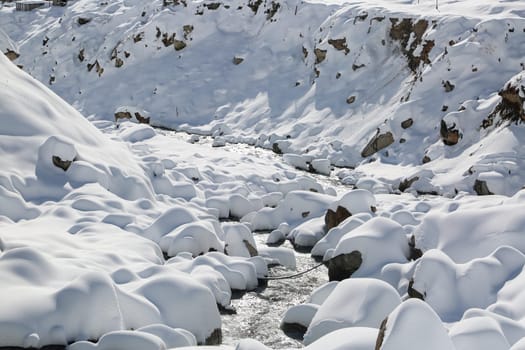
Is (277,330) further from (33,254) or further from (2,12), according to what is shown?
(2,12)

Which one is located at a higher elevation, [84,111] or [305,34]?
[305,34]

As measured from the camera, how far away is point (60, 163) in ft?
34.3

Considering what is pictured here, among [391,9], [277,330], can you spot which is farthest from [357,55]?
[277,330]

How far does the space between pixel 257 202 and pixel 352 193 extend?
2.52 meters

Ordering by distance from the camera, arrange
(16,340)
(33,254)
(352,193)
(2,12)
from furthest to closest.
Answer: (2,12)
(352,193)
(33,254)
(16,340)

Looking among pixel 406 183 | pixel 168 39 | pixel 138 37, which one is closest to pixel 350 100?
pixel 406 183

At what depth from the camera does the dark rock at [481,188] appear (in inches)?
491

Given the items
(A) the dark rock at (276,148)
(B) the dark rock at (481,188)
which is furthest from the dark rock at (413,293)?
(A) the dark rock at (276,148)

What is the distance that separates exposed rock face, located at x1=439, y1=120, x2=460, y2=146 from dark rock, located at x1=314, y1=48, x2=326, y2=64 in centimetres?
717

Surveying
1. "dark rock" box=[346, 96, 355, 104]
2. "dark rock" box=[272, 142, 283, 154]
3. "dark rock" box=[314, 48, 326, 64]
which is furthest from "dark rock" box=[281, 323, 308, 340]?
"dark rock" box=[314, 48, 326, 64]

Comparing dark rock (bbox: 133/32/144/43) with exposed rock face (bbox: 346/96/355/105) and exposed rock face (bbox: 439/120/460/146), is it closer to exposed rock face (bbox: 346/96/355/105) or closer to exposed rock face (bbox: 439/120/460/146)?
exposed rock face (bbox: 346/96/355/105)

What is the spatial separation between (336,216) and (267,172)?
4.95 metres

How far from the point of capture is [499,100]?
14.9 metres

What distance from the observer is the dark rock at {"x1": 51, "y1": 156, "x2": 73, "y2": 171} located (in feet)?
34.1
